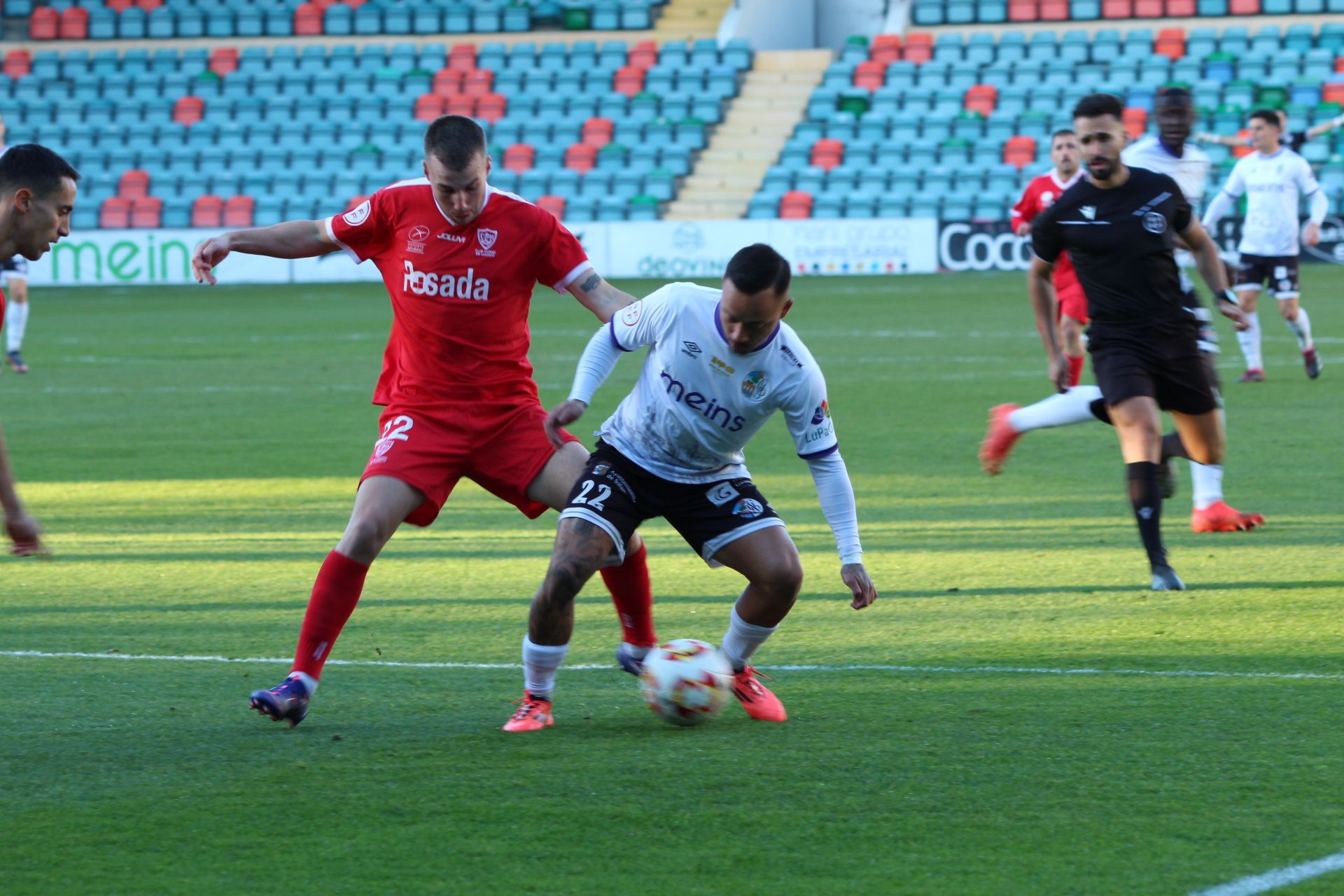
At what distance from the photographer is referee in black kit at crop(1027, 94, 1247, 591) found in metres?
6.84

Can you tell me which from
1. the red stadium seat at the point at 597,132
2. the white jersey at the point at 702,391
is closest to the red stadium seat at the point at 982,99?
the red stadium seat at the point at 597,132

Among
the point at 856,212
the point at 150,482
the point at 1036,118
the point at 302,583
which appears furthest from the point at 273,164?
the point at 302,583

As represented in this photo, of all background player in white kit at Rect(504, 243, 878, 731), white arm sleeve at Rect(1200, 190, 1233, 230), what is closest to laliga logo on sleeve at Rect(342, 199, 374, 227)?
background player in white kit at Rect(504, 243, 878, 731)

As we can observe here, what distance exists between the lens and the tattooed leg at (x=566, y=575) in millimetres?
4801

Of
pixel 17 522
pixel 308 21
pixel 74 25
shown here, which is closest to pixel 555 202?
pixel 308 21

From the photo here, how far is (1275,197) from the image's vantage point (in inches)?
567

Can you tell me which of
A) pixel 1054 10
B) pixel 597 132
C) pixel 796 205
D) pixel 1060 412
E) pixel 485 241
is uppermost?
pixel 485 241

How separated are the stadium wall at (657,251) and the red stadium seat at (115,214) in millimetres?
1584

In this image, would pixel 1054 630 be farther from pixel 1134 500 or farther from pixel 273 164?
pixel 273 164

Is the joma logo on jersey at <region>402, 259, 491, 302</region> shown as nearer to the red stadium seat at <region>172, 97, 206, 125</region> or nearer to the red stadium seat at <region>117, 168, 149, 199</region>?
the red stadium seat at <region>117, 168, 149, 199</region>

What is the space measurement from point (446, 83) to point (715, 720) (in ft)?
109

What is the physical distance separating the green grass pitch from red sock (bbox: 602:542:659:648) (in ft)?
0.58

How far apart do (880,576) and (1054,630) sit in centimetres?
127

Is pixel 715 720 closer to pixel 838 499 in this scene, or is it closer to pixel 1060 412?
pixel 838 499
